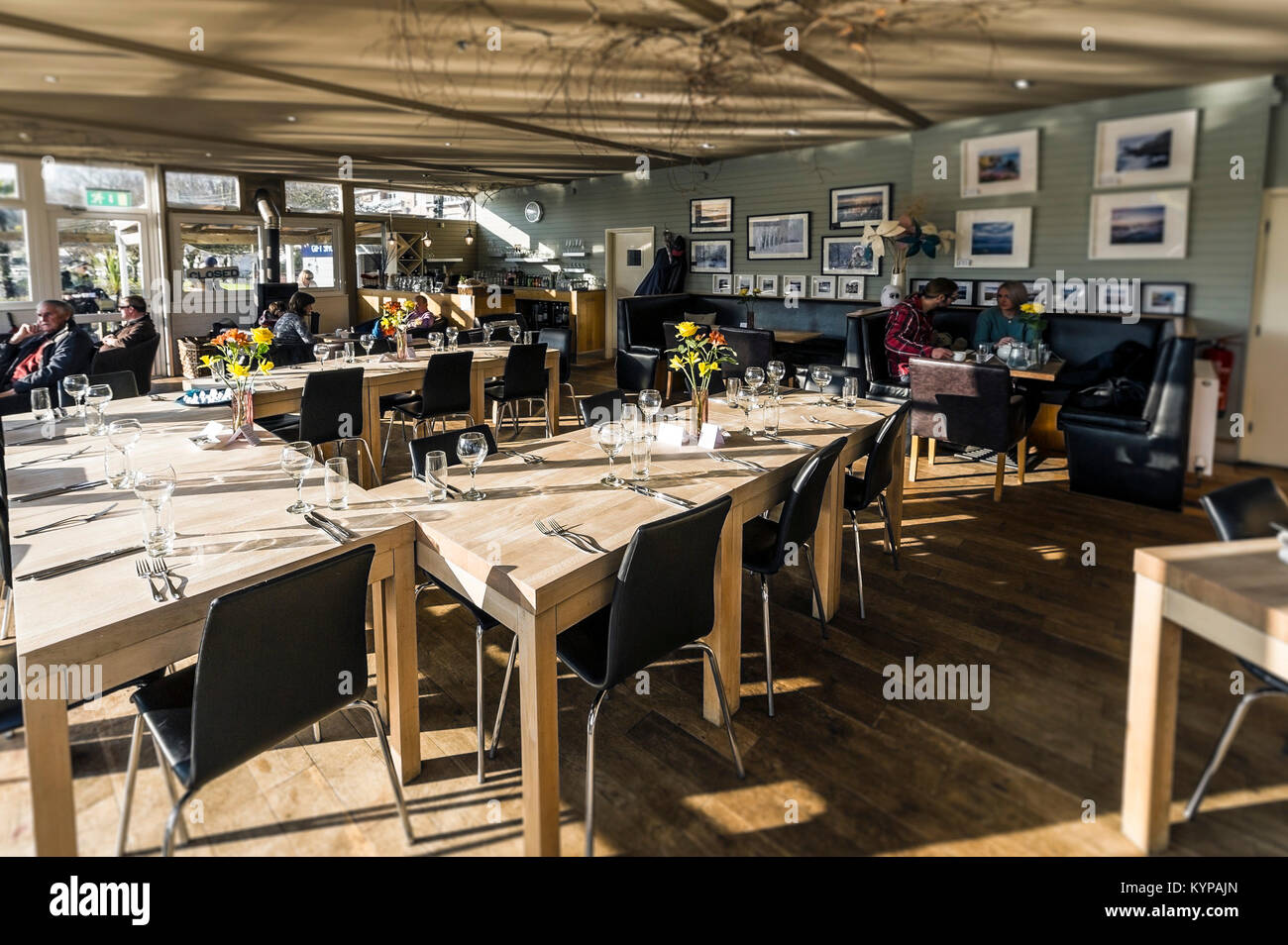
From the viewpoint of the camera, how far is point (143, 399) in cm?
437

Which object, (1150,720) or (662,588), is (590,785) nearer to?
(662,588)

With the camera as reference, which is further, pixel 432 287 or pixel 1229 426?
pixel 432 287

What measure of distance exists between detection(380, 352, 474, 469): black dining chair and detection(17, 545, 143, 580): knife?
3.30 meters

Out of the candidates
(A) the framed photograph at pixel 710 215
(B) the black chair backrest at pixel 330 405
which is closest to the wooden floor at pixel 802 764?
(B) the black chair backrest at pixel 330 405

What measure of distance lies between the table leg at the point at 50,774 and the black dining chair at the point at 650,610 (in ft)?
3.64

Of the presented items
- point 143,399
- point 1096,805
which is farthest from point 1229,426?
point 143,399

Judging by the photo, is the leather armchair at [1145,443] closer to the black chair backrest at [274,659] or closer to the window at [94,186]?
the black chair backrest at [274,659]

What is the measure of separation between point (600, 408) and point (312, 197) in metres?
10.6

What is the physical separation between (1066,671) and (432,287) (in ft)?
36.8

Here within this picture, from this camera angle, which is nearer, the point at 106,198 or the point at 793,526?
the point at 793,526

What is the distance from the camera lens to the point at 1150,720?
2.07 meters

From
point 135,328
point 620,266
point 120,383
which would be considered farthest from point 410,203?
point 120,383

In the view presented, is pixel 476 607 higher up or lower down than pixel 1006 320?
lower down
